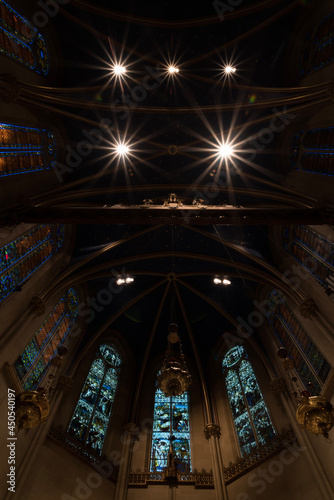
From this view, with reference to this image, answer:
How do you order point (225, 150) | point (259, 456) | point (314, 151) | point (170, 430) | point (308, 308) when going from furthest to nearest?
point (225, 150), point (170, 430), point (314, 151), point (308, 308), point (259, 456)

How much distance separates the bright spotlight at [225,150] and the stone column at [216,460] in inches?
399

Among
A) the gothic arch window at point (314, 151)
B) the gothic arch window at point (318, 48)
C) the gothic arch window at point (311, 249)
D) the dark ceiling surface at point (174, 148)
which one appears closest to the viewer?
the gothic arch window at point (311, 249)

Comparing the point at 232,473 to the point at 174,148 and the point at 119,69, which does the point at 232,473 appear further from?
the point at 119,69

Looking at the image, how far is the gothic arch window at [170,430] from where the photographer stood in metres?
10.4

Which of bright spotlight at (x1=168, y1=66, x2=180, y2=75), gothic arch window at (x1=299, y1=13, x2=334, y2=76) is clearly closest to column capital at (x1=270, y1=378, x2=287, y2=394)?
gothic arch window at (x1=299, y1=13, x2=334, y2=76)

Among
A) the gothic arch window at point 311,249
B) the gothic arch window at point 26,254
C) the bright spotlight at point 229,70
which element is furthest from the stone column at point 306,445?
the bright spotlight at point 229,70

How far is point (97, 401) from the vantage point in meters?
11.8

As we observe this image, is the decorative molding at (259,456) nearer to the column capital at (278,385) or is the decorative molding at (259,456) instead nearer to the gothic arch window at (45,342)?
the column capital at (278,385)

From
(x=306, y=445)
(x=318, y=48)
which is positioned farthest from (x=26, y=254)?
(x=318, y=48)

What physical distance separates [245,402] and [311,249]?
584 cm

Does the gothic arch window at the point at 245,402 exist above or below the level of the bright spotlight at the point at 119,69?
below

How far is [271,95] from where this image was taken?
37.3 feet

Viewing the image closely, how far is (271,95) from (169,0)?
4.65 metres

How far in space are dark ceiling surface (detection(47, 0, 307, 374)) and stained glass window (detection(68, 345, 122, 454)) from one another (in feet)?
4.46
